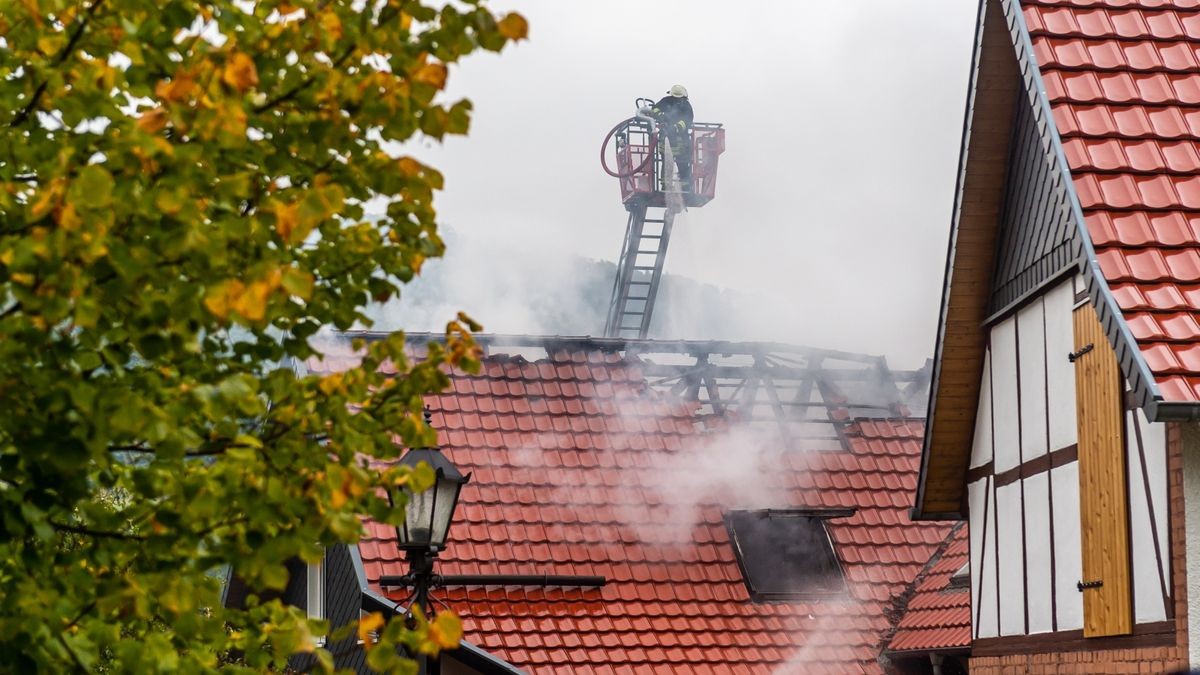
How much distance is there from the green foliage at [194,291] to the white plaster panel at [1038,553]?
7043 mm

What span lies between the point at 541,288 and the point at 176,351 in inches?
2661

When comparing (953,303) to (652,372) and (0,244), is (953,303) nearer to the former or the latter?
(652,372)

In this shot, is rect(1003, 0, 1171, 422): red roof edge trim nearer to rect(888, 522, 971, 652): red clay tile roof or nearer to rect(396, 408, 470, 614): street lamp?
rect(396, 408, 470, 614): street lamp

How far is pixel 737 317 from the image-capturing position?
233ft

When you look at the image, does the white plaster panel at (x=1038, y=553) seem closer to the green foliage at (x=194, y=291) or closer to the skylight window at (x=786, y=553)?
the skylight window at (x=786, y=553)

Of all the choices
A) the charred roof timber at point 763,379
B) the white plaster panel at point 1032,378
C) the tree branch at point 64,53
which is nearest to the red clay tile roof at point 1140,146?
the white plaster panel at point 1032,378

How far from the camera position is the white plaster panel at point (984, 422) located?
39.5 ft

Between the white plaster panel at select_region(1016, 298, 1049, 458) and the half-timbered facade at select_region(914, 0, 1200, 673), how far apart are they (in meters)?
0.02

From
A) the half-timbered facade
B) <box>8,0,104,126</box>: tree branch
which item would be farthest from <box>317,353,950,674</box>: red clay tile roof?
<box>8,0,104,126</box>: tree branch

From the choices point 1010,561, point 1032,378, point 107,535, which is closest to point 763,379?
point 1010,561

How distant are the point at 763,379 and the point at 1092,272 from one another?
9.74 m

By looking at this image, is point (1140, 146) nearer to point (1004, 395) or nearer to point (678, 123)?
point (1004, 395)

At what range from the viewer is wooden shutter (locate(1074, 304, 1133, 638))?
9445 millimetres

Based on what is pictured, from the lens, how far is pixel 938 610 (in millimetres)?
14578
